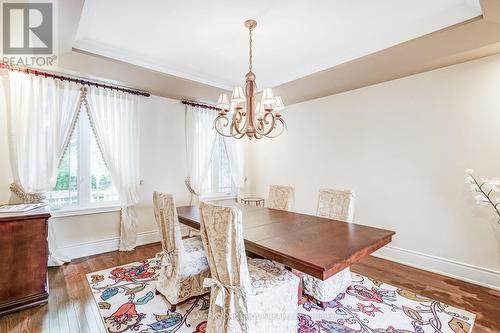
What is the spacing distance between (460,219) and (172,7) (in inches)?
150

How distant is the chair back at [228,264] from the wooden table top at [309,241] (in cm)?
26

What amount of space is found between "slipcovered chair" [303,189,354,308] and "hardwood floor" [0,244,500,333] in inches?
30.8

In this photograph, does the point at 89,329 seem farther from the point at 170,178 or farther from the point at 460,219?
the point at 460,219

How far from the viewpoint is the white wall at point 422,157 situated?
2.70 metres

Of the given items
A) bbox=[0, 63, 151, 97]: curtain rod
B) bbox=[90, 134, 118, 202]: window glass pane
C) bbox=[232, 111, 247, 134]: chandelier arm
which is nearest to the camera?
bbox=[232, 111, 247, 134]: chandelier arm

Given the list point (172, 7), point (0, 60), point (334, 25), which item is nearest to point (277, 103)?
point (334, 25)

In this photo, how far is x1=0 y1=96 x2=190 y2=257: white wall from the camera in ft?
10.8

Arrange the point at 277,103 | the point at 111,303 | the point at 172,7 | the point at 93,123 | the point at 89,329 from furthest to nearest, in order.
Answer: the point at 93,123
the point at 277,103
the point at 111,303
the point at 172,7
the point at 89,329

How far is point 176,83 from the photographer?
3482 mm

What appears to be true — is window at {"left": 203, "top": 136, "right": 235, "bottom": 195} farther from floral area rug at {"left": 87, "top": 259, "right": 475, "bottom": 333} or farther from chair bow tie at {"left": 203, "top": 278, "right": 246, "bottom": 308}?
chair bow tie at {"left": 203, "top": 278, "right": 246, "bottom": 308}

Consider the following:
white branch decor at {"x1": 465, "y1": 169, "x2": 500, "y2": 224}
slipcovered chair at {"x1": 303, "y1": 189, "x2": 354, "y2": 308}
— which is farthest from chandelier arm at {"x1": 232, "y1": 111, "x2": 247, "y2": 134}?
white branch decor at {"x1": 465, "y1": 169, "x2": 500, "y2": 224}

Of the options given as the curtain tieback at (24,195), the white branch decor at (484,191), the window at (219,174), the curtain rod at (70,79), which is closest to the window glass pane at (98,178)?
the curtain tieback at (24,195)

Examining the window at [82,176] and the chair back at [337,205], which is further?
the window at [82,176]

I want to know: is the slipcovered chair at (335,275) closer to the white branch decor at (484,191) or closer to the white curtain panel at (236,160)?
the white branch decor at (484,191)
